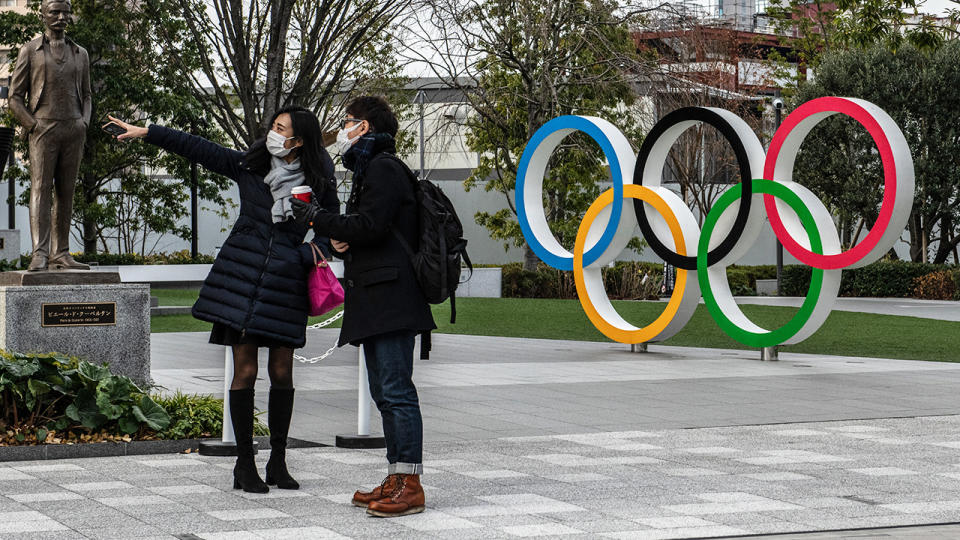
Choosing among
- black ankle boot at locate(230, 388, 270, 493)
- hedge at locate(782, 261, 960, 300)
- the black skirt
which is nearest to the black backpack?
the black skirt

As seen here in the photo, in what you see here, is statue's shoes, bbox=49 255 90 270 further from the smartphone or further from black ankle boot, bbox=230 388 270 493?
black ankle boot, bbox=230 388 270 493

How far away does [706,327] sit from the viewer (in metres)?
20.0

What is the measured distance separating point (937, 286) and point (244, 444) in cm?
2776

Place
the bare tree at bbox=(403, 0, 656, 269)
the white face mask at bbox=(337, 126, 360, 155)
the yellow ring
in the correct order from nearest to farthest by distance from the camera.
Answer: the white face mask at bbox=(337, 126, 360, 155) < the yellow ring < the bare tree at bbox=(403, 0, 656, 269)

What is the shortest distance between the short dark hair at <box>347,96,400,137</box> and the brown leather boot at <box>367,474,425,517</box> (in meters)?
1.63

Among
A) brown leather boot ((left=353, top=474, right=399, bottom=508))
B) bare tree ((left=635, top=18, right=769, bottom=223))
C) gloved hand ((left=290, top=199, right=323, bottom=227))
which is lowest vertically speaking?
brown leather boot ((left=353, top=474, right=399, bottom=508))

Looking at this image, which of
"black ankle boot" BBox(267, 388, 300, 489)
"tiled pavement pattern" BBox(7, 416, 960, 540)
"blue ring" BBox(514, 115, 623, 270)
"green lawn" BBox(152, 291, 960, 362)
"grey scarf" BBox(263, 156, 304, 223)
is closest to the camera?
"tiled pavement pattern" BBox(7, 416, 960, 540)

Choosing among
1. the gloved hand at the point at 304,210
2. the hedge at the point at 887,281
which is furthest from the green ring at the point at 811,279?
the hedge at the point at 887,281

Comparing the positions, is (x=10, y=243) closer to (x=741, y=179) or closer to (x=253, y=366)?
(x=741, y=179)

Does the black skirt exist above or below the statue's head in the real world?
below

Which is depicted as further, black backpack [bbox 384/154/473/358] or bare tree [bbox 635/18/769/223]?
bare tree [bbox 635/18/769/223]

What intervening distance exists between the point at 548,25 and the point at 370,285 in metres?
23.7

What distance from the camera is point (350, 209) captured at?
19.1ft

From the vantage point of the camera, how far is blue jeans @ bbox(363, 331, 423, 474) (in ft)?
18.8
